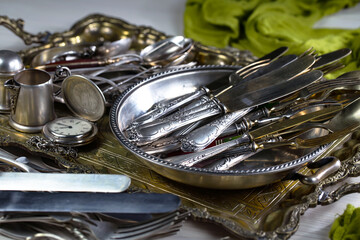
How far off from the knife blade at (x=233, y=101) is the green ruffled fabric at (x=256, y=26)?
363 millimetres

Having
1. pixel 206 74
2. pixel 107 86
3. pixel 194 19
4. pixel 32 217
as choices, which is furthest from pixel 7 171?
pixel 194 19

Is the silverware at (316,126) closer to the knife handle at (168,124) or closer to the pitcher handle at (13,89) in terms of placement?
the knife handle at (168,124)

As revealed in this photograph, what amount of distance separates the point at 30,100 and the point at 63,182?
22 cm

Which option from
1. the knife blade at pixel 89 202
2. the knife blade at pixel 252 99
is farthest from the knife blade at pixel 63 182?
the knife blade at pixel 252 99

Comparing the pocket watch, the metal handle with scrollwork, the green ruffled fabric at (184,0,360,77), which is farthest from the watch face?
the green ruffled fabric at (184,0,360,77)

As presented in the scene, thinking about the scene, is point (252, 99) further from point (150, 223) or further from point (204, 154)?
point (150, 223)

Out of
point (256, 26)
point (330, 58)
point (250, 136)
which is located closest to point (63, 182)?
point (250, 136)

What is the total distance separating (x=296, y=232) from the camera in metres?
0.67

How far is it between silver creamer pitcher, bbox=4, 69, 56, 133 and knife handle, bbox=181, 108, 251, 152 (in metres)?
0.26

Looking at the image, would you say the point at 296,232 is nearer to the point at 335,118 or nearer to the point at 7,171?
the point at 335,118

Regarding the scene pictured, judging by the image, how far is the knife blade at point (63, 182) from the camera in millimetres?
632

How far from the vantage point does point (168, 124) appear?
751mm

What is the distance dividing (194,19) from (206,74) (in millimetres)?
502

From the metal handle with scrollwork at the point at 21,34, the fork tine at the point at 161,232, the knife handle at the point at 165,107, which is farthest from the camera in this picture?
the metal handle with scrollwork at the point at 21,34
